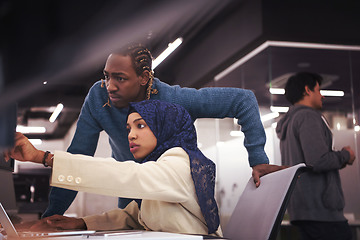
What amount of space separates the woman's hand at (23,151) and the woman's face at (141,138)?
314 mm

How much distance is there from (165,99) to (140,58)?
7.5 inches

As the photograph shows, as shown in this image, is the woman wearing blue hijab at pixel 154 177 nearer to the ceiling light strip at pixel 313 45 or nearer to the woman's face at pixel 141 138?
the woman's face at pixel 141 138

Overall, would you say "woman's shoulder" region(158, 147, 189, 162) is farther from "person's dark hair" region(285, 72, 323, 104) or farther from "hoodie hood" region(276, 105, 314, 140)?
"person's dark hair" region(285, 72, 323, 104)

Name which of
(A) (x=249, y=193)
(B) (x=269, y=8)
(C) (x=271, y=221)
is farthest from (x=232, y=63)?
(C) (x=271, y=221)

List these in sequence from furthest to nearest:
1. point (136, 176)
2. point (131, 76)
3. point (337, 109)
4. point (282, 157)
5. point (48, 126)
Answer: point (337, 109) → point (282, 157) → point (48, 126) → point (131, 76) → point (136, 176)

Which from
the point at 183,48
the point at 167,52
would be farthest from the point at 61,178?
the point at 183,48

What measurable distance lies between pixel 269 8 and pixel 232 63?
54 centimetres

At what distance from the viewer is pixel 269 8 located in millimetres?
3506

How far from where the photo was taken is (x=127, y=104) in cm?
156

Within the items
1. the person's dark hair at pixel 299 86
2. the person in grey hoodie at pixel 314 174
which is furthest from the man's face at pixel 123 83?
the person's dark hair at pixel 299 86

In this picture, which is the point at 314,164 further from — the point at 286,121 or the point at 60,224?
the point at 60,224

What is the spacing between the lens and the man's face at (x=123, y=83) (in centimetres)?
156

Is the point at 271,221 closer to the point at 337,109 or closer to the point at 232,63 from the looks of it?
the point at 232,63

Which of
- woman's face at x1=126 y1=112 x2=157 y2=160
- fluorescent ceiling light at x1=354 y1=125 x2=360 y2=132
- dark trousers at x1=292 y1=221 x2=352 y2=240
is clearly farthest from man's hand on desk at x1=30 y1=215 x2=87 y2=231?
fluorescent ceiling light at x1=354 y1=125 x2=360 y2=132
